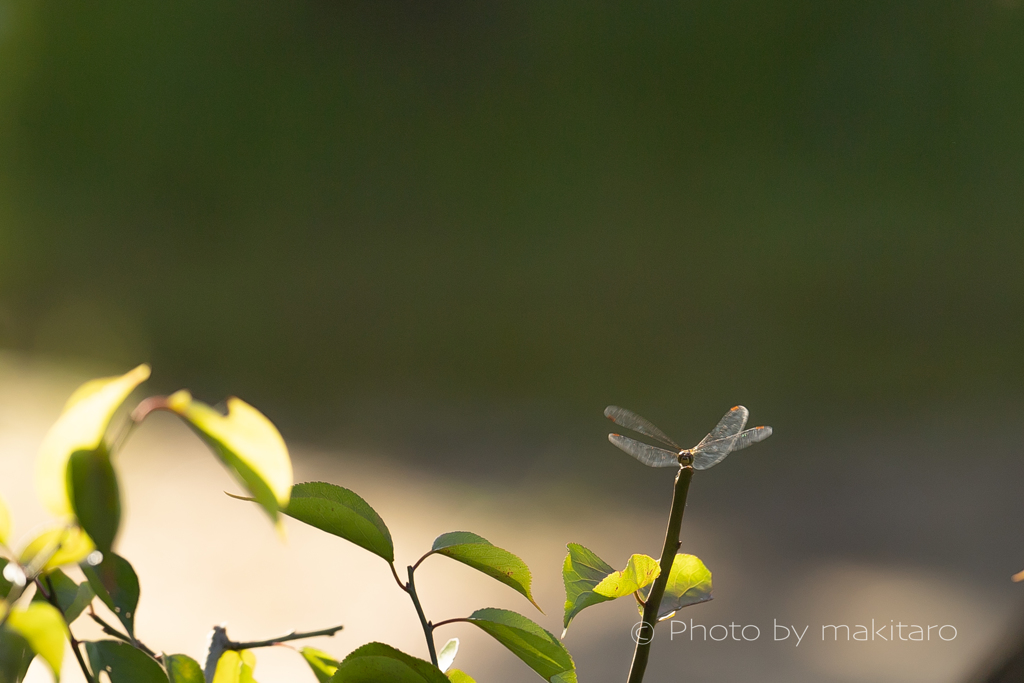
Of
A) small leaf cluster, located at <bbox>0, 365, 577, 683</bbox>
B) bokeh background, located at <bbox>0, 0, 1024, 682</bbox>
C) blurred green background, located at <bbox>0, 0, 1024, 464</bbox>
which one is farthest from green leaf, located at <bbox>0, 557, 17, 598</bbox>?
blurred green background, located at <bbox>0, 0, 1024, 464</bbox>

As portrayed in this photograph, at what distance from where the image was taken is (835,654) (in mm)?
897

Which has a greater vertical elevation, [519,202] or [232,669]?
[519,202]

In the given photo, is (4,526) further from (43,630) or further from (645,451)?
(645,451)

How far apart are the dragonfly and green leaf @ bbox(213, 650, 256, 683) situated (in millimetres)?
93

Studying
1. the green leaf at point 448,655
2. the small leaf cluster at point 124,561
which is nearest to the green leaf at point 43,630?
the small leaf cluster at point 124,561

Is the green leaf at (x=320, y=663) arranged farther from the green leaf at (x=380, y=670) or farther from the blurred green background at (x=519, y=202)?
the blurred green background at (x=519, y=202)

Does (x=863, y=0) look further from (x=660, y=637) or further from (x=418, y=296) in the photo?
(x=660, y=637)

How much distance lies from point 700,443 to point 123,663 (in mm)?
134

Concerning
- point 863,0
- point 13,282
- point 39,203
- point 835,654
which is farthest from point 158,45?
point 835,654

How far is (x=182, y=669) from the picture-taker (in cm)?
Result: 15

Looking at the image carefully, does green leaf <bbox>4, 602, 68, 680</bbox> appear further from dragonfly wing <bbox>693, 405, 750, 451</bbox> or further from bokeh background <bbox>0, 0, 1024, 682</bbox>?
bokeh background <bbox>0, 0, 1024, 682</bbox>

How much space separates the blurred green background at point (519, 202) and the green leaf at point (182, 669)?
148 cm

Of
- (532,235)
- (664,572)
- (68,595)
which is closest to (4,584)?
(68,595)

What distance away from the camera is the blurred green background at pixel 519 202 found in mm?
1796
